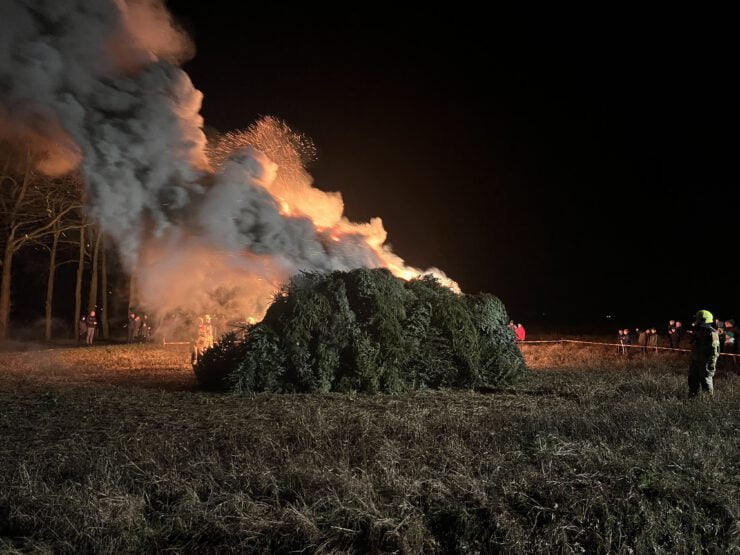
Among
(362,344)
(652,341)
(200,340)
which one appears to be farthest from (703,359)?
(652,341)

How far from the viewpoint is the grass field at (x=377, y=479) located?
490cm

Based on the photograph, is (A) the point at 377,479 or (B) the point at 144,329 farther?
(B) the point at 144,329

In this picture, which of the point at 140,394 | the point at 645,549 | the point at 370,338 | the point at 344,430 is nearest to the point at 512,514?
the point at 645,549

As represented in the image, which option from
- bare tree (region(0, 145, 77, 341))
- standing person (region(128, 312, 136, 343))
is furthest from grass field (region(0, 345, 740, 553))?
standing person (region(128, 312, 136, 343))

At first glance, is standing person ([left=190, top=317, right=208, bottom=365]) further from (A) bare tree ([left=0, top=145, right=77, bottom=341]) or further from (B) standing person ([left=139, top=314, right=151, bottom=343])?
(B) standing person ([left=139, top=314, right=151, bottom=343])

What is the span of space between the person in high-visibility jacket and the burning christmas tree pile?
402 cm

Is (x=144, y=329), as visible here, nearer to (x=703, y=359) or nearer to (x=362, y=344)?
(x=362, y=344)

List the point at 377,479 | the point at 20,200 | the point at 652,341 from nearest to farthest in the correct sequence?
the point at 377,479
the point at 652,341
the point at 20,200

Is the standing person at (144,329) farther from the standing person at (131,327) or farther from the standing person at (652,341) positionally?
the standing person at (652,341)

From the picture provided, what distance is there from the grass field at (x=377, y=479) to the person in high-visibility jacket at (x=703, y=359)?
2.03 ft

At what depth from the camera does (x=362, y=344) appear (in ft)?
44.6

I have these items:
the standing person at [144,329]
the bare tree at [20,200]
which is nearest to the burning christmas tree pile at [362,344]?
the bare tree at [20,200]

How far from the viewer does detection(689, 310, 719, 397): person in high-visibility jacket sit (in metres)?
11.1

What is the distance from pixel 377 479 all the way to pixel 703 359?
301 inches
